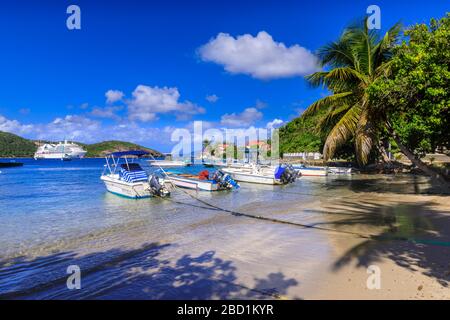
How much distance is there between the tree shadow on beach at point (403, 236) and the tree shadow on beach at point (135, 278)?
78.2 inches

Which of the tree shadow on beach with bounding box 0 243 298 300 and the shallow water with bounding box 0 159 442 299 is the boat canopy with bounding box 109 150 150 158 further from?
the tree shadow on beach with bounding box 0 243 298 300

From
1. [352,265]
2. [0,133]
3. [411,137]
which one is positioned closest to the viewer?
[352,265]

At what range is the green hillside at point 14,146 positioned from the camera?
15375cm

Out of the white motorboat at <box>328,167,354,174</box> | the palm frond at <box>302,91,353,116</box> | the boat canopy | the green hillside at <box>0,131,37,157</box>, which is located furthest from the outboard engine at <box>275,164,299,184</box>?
the green hillside at <box>0,131,37,157</box>

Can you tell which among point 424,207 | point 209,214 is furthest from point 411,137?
point 209,214

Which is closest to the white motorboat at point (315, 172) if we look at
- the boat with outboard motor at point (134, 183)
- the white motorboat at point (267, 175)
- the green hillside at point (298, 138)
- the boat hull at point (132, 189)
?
the white motorboat at point (267, 175)

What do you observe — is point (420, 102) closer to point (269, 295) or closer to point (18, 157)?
point (269, 295)

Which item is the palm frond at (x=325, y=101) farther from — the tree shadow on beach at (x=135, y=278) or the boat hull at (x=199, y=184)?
the tree shadow on beach at (x=135, y=278)

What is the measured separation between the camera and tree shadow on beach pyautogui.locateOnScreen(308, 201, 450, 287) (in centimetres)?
586

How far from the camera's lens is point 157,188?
17906 millimetres

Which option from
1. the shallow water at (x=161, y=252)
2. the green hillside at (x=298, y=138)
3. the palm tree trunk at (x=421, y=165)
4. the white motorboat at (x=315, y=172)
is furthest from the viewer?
the green hillside at (x=298, y=138)

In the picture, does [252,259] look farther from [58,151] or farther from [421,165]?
[58,151]
